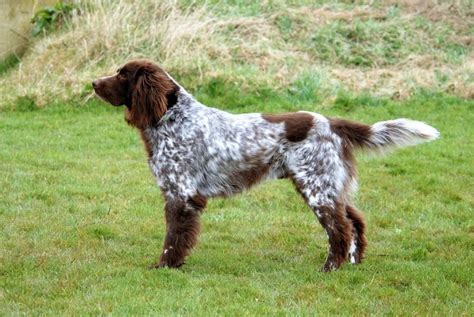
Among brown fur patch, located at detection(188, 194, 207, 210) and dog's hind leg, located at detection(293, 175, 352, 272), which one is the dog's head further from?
dog's hind leg, located at detection(293, 175, 352, 272)

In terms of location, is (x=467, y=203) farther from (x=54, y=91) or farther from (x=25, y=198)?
(x=54, y=91)

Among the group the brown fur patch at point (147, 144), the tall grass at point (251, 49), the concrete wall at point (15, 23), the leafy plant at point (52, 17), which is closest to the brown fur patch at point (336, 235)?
the brown fur patch at point (147, 144)

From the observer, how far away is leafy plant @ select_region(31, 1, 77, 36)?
627 inches

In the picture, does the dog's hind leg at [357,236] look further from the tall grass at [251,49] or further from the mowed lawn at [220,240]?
the tall grass at [251,49]

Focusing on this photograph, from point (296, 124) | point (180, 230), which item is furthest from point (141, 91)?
point (296, 124)

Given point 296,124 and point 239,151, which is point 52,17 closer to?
point 239,151

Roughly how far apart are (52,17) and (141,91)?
9.85 m

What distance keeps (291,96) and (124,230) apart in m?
6.20

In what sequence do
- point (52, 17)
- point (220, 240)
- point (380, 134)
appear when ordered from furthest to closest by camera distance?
point (52, 17)
point (220, 240)
point (380, 134)

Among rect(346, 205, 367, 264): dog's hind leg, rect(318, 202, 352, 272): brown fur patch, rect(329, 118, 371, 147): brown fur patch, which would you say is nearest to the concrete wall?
rect(329, 118, 371, 147): brown fur patch

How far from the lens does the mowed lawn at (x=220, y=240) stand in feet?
18.9

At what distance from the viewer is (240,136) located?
22.2 ft

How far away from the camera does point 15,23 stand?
16422 millimetres

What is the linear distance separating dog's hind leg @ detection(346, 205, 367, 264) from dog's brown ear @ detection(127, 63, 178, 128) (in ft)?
5.98
